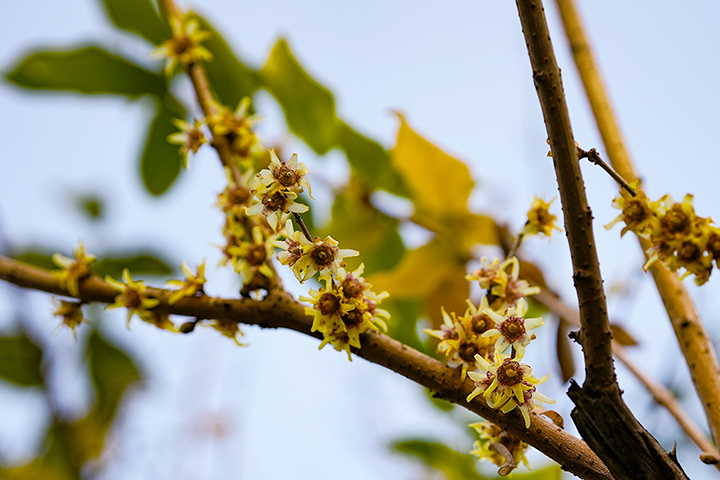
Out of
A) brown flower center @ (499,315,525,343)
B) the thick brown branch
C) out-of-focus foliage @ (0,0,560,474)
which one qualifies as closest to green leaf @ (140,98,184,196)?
out-of-focus foliage @ (0,0,560,474)

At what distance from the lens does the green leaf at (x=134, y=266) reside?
108 centimetres

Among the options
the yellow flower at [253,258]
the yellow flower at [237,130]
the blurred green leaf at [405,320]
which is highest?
the blurred green leaf at [405,320]

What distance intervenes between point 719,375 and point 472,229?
16.0 inches

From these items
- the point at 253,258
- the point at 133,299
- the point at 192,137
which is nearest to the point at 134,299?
the point at 133,299

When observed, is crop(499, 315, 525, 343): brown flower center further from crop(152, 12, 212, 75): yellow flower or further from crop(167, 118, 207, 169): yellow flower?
crop(152, 12, 212, 75): yellow flower

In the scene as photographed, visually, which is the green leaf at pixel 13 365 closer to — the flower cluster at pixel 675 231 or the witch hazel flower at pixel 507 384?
the witch hazel flower at pixel 507 384

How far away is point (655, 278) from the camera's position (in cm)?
57

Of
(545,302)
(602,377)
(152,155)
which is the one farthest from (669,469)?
(152,155)

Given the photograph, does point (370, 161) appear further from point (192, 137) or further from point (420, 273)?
point (192, 137)

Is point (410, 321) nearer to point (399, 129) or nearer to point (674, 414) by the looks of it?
point (399, 129)

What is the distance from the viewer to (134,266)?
1.08 m

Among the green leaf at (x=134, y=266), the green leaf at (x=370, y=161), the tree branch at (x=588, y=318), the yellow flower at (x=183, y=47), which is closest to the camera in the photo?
the tree branch at (x=588, y=318)

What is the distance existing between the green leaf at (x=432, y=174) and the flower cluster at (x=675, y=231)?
1.31 feet

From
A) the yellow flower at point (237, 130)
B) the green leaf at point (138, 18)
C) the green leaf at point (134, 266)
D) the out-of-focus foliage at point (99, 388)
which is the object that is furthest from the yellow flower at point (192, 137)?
the out-of-focus foliage at point (99, 388)
